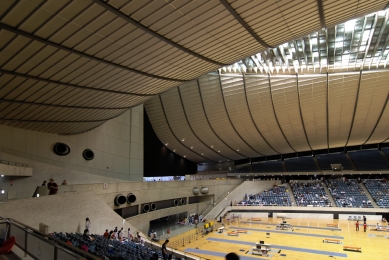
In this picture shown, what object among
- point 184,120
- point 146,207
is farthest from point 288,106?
point 146,207

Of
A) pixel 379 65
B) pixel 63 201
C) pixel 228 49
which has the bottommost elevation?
pixel 63 201

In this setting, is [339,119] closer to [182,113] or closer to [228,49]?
[182,113]

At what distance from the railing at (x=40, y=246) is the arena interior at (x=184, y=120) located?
0.14ft

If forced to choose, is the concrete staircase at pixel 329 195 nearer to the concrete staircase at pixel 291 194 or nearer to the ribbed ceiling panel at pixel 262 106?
the concrete staircase at pixel 291 194

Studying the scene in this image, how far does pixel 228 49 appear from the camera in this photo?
15.1 m

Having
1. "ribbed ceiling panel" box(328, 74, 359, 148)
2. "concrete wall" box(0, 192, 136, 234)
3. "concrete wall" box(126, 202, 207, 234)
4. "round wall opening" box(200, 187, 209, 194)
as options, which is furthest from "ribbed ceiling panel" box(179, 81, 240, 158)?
"concrete wall" box(0, 192, 136, 234)

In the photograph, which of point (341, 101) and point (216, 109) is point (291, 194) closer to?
point (341, 101)

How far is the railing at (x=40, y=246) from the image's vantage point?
348 cm

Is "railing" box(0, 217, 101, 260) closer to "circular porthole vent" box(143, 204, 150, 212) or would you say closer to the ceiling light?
"circular porthole vent" box(143, 204, 150, 212)

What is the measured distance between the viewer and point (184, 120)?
3981 cm

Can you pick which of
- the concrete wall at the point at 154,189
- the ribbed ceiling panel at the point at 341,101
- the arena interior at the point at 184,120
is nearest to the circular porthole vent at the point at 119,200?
the arena interior at the point at 184,120

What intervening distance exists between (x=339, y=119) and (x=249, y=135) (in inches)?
450

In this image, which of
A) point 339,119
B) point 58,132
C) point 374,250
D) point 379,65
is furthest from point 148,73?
point 339,119

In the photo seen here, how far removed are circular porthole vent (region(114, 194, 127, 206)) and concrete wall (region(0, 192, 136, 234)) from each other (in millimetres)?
3407
